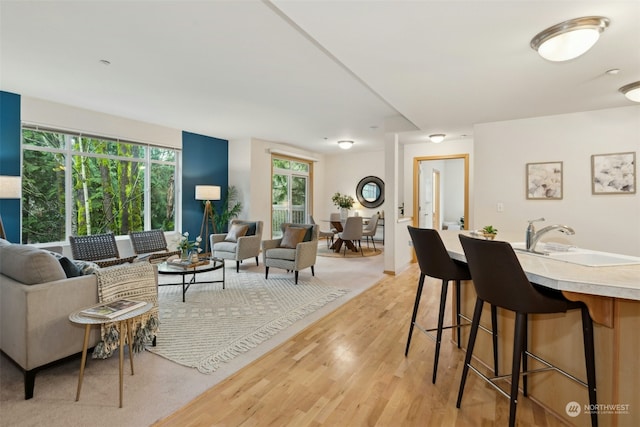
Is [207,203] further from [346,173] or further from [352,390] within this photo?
[352,390]

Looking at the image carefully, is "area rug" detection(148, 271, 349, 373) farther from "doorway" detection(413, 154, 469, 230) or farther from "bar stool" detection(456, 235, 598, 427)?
"doorway" detection(413, 154, 469, 230)

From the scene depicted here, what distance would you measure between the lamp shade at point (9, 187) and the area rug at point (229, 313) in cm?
192

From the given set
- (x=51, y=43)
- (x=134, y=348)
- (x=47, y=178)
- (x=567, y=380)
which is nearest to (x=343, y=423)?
(x=567, y=380)

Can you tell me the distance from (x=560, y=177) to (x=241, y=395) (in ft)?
14.6

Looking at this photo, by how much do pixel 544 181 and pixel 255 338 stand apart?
406 centimetres

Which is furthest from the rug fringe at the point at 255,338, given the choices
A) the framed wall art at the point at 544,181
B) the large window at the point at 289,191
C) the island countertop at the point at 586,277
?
the large window at the point at 289,191

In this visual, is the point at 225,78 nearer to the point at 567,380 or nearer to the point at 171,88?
the point at 171,88

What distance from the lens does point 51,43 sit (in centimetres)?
275

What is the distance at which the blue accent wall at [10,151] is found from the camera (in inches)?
155

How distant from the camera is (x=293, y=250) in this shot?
4.64m

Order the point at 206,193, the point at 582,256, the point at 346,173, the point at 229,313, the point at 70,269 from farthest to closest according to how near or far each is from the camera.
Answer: the point at 346,173 < the point at 206,193 < the point at 229,313 < the point at 70,269 < the point at 582,256

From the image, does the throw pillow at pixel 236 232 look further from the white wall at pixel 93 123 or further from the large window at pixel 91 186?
the white wall at pixel 93 123

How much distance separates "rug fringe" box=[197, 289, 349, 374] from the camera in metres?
2.31
